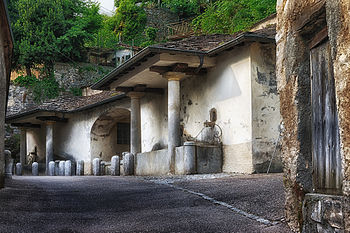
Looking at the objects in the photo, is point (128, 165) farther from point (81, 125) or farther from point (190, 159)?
point (81, 125)

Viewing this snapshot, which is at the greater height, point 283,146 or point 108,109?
point 108,109

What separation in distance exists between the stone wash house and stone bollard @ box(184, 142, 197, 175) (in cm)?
3

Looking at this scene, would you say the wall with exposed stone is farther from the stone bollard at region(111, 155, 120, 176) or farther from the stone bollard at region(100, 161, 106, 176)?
the stone bollard at region(111, 155, 120, 176)

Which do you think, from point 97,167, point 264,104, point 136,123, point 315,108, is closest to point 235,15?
point 136,123

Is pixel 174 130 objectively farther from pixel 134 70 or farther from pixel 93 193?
pixel 93 193

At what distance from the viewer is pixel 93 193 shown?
805 centimetres

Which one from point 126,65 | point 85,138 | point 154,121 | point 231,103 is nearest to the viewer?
point 231,103

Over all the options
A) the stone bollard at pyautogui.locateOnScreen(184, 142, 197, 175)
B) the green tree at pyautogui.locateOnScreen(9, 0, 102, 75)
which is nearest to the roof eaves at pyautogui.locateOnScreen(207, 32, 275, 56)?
the stone bollard at pyautogui.locateOnScreen(184, 142, 197, 175)

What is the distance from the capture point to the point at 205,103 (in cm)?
1319

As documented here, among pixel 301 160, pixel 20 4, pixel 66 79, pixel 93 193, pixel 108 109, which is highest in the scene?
pixel 20 4

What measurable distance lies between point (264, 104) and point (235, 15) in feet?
49.6

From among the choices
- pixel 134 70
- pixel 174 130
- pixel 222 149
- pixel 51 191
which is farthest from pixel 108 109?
pixel 51 191

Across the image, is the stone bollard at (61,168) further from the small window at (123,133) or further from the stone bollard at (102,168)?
the small window at (123,133)

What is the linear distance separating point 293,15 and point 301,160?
4.62 ft
